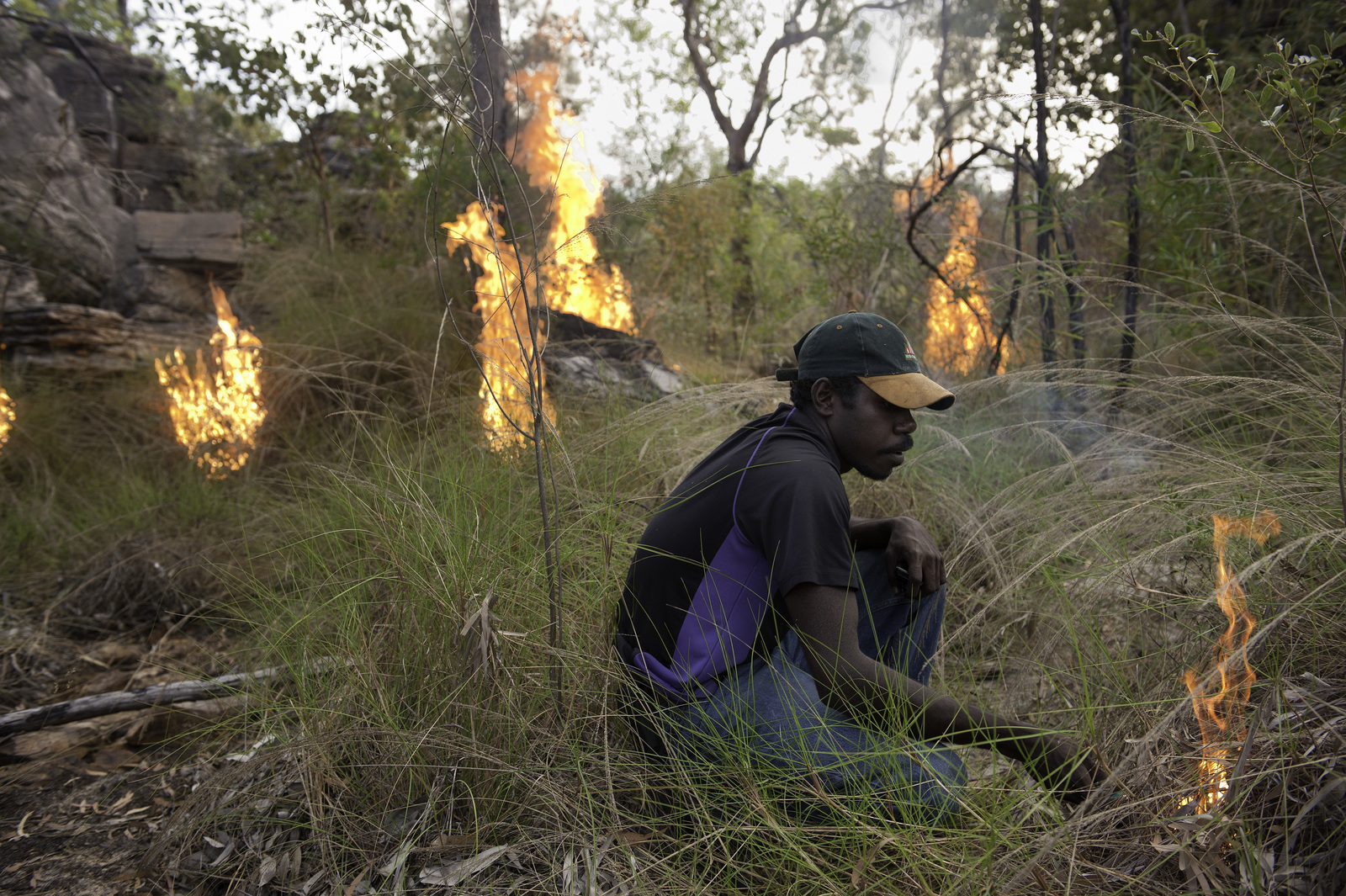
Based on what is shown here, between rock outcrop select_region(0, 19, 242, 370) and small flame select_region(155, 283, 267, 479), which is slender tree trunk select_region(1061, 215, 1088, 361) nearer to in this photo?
small flame select_region(155, 283, 267, 479)

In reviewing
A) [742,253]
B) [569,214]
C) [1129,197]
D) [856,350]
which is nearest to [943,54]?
[742,253]

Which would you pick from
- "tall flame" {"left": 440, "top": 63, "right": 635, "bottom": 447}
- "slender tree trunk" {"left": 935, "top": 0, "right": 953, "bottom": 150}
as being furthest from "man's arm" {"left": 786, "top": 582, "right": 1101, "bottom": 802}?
"slender tree trunk" {"left": 935, "top": 0, "right": 953, "bottom": 150}

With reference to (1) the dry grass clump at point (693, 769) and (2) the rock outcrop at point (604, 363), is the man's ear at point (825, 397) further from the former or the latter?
(2) the rock outcrop at point (604, 363)

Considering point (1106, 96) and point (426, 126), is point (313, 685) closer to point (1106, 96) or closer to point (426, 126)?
point (426, 126)

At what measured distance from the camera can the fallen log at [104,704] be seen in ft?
9.39

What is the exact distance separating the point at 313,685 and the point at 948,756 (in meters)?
1.68

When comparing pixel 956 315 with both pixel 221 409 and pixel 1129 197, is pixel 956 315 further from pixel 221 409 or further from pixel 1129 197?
pixel 221 409

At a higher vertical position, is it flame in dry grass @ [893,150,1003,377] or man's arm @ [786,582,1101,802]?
flame in dry grass @ [893,150,1003,377]

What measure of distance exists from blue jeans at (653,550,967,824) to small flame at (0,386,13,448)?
5295mm

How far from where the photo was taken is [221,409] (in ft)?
17.2

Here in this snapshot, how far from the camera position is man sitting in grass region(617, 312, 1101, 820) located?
1793 mm

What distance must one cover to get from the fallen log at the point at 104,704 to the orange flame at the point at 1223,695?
2819 mm

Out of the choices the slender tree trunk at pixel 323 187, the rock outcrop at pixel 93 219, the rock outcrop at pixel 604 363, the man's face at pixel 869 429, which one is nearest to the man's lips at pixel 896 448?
the man's face at pixel 869 429

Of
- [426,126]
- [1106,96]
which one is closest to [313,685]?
[426,126]
